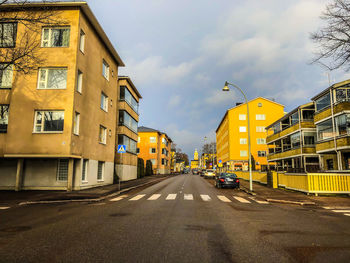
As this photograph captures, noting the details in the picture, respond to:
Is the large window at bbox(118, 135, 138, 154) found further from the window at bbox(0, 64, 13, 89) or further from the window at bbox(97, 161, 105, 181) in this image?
the window at bbox(0, 64, 13, 89)

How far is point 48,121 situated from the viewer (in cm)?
1803

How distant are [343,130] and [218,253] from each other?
2608 centimetres

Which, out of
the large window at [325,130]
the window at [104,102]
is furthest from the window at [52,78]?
the large window at [325,130]

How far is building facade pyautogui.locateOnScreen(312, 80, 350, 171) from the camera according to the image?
24.7 m

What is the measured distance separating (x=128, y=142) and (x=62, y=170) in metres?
15.4

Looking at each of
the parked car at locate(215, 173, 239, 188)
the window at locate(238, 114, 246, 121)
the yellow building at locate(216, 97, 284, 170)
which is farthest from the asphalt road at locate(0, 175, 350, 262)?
the window at locate(238, 114, 246, 121)

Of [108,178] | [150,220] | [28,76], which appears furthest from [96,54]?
[150,220]

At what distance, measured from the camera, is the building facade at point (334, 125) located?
81.1 feet

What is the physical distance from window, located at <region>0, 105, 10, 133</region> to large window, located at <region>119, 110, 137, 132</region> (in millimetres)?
13752

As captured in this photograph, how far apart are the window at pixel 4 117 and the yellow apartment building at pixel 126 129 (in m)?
13.4

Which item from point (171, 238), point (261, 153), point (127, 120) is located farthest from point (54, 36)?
point (261, 153)

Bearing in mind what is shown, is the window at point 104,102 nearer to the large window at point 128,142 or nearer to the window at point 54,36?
Answer: the large window at point 128,142

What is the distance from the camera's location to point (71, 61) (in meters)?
18.5

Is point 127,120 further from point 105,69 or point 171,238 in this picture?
point 171,238
